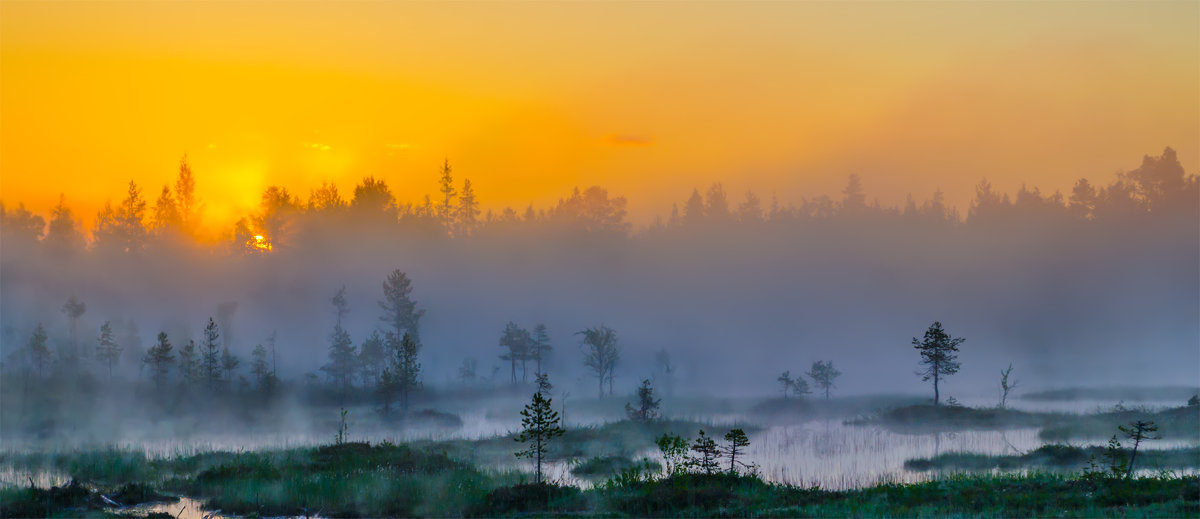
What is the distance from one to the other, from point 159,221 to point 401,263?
45085mm

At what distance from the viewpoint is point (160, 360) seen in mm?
76312

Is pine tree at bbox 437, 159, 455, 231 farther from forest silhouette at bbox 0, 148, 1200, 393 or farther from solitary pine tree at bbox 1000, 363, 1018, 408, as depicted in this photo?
solitary pine tree at bbox 1000, 363, 1018, 408

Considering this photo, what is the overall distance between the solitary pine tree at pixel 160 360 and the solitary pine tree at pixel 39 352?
10.2 m

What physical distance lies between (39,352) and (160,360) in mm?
22472

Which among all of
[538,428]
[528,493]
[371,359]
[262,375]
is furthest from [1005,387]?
[262,375]

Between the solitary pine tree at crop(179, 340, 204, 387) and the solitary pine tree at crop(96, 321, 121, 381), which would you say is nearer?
the solitary pine tree at crop(179, 340, 204, 387)

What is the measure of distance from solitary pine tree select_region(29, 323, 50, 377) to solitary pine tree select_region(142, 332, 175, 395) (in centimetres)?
1025

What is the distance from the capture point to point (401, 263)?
454ft

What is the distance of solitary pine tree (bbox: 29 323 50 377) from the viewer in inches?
3406

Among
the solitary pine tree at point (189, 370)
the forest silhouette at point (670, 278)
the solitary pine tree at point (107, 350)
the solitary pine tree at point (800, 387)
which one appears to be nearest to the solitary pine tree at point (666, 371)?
the forest silhouette at point (670, 278)

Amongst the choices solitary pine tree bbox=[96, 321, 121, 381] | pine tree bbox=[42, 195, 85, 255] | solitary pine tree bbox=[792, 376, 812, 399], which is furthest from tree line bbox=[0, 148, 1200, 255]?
solitary pine tree bbox=[792, 376, 812, 399]

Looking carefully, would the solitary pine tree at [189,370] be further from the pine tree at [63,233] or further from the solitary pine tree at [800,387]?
the pine tree at [63,233]

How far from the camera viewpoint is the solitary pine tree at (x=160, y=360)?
7531cm

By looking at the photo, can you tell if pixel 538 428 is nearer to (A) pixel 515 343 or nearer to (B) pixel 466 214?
(A) pixel 515 343
